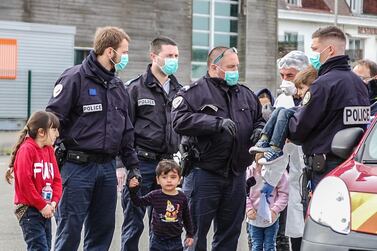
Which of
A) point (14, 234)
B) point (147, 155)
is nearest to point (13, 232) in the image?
point (14, 234)

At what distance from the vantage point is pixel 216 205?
675 cm

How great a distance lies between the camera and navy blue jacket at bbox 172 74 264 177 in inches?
257

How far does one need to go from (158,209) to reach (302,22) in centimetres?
3939

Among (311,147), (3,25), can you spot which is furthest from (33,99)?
(311,147)

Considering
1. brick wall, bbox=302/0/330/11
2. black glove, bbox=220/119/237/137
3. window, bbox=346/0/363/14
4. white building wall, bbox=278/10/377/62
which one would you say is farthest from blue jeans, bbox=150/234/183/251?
window, bbox=346/0/363/14

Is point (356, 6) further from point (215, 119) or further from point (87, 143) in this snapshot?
point (87, 143)

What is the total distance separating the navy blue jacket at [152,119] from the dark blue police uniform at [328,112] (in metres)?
1.64

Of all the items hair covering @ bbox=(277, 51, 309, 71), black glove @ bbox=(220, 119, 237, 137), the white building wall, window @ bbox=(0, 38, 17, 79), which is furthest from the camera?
the white building wall

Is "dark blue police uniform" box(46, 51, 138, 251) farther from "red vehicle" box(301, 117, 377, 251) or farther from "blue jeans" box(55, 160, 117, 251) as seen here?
"red vehicle" box(301, 117, 377, 251)

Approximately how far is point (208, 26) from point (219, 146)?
82.3ft

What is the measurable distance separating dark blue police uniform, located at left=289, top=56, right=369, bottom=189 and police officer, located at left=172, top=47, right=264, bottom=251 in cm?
68

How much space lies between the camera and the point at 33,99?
82.3 ft

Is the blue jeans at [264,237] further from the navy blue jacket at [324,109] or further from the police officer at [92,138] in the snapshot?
the police officer at [92,138]

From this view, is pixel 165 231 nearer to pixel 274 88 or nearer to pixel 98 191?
pixel 98 191
